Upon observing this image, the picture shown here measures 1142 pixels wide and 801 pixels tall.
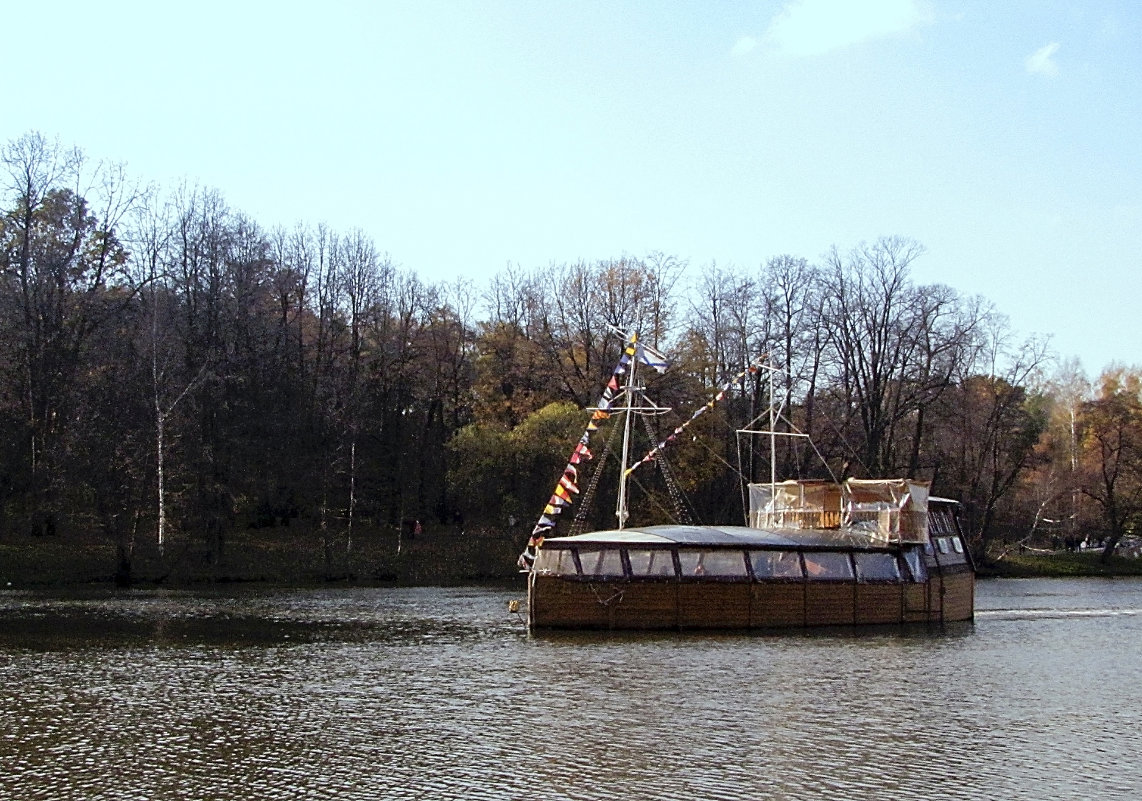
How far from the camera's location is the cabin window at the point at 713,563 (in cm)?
3984

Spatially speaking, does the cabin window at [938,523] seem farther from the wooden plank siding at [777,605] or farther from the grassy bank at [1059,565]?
the grassy bank at [1059,565]

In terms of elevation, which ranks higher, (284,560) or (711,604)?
(711,604)

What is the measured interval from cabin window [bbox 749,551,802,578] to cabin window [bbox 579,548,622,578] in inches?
178

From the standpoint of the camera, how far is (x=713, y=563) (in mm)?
40094

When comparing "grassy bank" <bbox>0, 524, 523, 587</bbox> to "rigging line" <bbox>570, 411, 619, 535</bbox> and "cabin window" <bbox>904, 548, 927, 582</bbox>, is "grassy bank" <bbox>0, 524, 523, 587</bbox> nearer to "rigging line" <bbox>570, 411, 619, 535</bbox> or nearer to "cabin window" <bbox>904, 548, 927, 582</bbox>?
"rigging line" <bbox>570, 411, 619, 535</bbox>

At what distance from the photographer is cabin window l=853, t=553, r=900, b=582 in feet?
141

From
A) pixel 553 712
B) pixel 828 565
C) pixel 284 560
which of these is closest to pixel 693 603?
pixel 828 565

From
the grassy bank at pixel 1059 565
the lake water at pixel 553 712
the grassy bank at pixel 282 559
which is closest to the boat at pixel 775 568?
the lake water at pixel 553 712

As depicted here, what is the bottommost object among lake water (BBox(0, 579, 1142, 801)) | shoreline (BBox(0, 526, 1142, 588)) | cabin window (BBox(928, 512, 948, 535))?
lake water (BBox(0, 579, 1142, 801))

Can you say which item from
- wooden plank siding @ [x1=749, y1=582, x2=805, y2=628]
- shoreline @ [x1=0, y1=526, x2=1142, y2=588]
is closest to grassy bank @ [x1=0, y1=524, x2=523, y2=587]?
shoreline @ [x1=0, y1=526, x2=1142, y2=588]

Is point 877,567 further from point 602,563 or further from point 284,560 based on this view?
point 284,560

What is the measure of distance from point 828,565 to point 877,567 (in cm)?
231

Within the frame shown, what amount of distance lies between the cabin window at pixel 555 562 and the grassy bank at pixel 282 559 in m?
29.0

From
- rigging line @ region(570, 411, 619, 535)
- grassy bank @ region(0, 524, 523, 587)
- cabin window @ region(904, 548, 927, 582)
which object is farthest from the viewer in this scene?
grassy bank @ region(0, 524, 523, 587)
